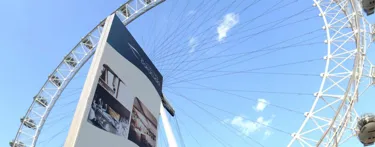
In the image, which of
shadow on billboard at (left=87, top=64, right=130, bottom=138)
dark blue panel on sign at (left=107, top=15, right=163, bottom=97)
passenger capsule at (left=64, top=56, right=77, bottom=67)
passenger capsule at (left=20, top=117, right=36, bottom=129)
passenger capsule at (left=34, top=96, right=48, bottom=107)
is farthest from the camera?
passenger capsule at (left=34, top=96, right=48, bottom=107)

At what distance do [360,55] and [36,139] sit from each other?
30444 millimetres

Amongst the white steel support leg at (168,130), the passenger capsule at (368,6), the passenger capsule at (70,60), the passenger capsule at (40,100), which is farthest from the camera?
the passenger capsule at (40,100)

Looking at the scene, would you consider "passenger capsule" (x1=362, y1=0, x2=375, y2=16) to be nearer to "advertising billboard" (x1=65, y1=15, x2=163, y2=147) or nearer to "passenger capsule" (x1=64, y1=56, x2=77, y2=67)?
"advertising billboard" (x1=65, y1=15, x2=163, y2=147)

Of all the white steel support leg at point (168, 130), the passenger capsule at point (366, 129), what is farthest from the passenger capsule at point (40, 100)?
the passenger capsule at point (366, 129)

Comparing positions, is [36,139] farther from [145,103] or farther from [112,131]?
[112,131]

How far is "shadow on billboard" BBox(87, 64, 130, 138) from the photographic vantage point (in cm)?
1312

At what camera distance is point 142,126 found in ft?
57.8

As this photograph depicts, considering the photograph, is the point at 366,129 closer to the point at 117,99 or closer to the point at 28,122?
the point at 117,99

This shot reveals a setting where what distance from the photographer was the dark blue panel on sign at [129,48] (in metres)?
16.0

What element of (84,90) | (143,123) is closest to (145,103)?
(143,123)

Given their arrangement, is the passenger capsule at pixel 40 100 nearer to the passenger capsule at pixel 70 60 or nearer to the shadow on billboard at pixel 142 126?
the passenger capsule at pixel 70 60

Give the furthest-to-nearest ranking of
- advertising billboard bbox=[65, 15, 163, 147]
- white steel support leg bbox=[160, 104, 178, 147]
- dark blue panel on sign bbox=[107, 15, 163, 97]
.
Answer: white steel support leg bbox=[160, 104, 178, 147], dark blue panel on sign bbox=[107, 15, 163, 97], advertising billboard bbox=[65, 15, 163, 147]

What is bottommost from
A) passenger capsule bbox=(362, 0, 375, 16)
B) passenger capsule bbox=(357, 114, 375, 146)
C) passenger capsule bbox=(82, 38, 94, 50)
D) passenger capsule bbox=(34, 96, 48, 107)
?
passenger capsule bbox=(357, 114, 375, 146)

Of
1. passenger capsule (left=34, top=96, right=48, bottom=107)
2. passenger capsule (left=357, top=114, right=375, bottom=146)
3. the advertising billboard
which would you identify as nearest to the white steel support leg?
the advertising billboard
